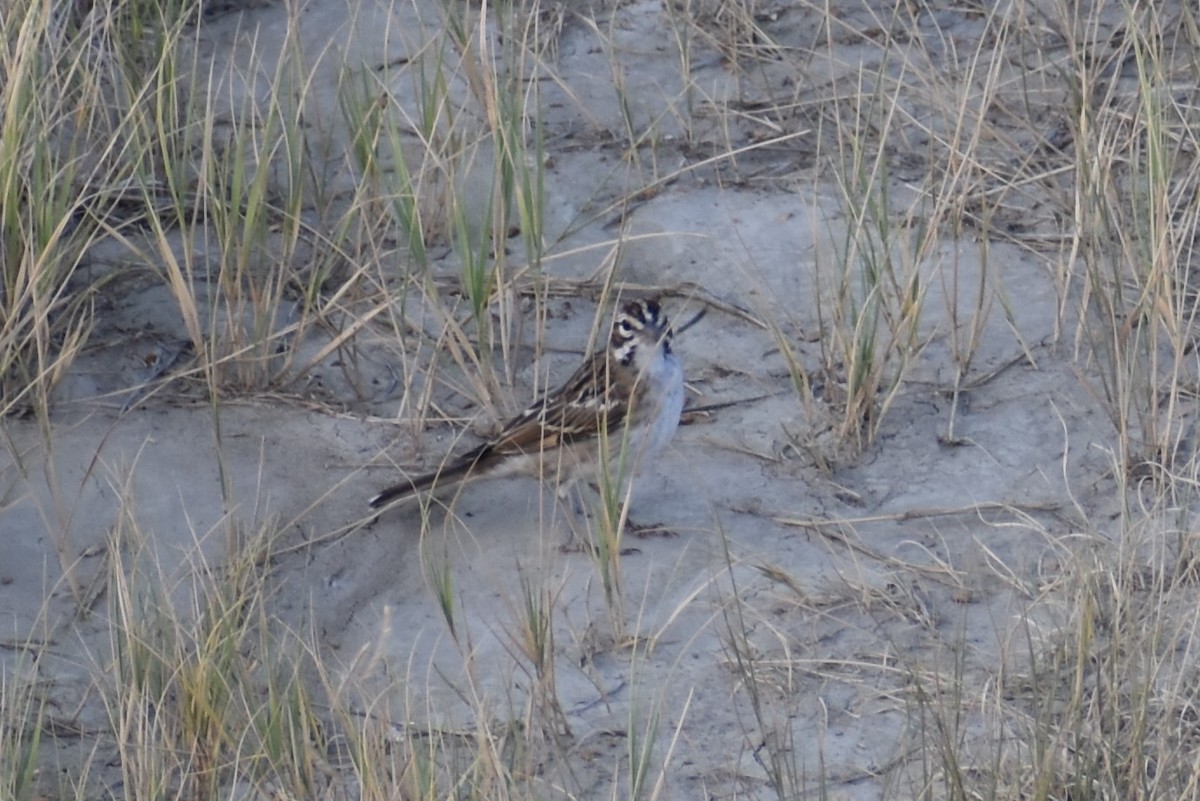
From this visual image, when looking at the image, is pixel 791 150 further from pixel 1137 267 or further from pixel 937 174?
pixel 1137 267

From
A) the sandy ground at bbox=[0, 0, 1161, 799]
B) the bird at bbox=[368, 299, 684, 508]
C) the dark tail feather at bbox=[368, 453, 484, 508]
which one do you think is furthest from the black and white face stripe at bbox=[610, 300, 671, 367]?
the dark tail feather at bbox=[368, 453, 484, 508]

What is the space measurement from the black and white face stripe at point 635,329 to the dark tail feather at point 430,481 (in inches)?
21.3

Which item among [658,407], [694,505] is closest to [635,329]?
[658,407]

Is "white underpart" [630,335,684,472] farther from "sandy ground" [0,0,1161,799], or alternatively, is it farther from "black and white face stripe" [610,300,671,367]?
"sandy ground" [0,0,1161,799]

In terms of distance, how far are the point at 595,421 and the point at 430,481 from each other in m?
0.53

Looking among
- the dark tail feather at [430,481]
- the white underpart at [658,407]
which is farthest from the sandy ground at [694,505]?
the white underpart at [658,407]

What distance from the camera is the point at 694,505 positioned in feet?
18.9

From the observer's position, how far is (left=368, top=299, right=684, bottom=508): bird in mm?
5602

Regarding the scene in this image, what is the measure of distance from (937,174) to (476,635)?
267 centimetres

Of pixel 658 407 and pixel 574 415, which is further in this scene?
pixel 574 415

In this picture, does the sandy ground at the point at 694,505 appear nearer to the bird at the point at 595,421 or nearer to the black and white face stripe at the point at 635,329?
the bird at the point at 595,421

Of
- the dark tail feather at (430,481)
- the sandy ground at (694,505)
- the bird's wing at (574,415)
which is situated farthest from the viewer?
the bird's wing at (574,415)

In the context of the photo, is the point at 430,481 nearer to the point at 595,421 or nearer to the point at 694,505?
the point at 595,421

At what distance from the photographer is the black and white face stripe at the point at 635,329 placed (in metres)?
5.75
